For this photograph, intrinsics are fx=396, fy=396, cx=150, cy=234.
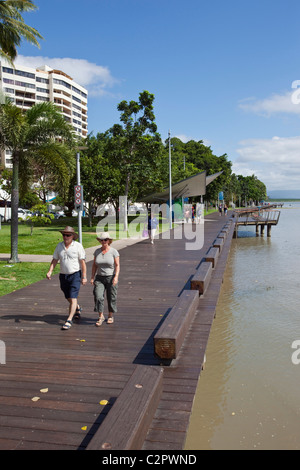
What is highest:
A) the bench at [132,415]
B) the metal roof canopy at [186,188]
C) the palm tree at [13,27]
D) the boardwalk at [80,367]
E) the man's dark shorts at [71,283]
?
the palm tree at [13,27]

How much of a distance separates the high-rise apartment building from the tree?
160ft

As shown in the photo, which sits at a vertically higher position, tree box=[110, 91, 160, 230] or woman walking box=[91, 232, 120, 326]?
tree box=[110, 91, 160, 230]

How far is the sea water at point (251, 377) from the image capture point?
188 inches

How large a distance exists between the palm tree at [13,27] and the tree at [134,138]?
11.9m

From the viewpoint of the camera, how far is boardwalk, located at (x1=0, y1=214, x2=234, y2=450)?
3.55 metres

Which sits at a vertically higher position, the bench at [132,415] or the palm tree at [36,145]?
the palm tree at [36,145]

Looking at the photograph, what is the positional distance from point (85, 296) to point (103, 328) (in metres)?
2.49

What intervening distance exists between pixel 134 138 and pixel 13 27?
44.1 feet

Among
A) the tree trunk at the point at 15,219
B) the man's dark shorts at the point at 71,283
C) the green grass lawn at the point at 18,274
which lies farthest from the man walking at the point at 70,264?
the tree trunk at the point at 15,219

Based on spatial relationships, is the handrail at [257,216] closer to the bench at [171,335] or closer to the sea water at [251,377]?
the sea water at [251,377]

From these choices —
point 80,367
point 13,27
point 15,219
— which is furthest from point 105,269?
point 13,27

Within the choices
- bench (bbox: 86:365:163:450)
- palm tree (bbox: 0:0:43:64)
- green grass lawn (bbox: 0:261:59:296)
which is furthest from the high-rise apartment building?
bench (bbox: 86:365:163:450)

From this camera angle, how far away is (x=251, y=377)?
258 inches

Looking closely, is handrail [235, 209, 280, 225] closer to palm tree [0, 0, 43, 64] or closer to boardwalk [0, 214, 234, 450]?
palm tree [0, 0, 43, 64]
